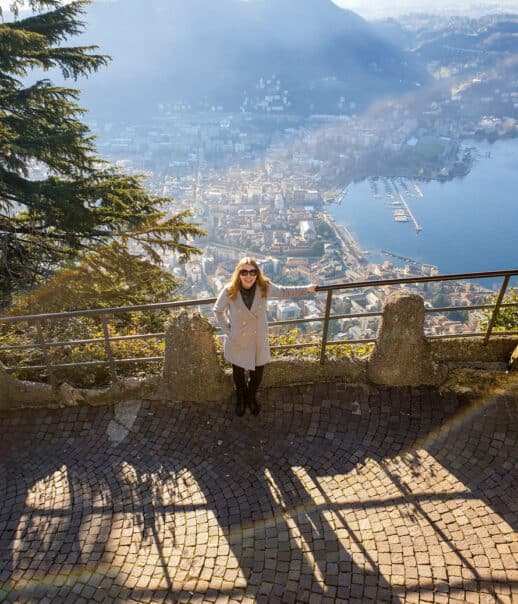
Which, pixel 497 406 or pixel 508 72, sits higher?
pixel 508 72

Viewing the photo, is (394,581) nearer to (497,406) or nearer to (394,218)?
(497,406)

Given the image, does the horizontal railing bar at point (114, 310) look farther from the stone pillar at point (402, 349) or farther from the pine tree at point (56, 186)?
the pine tree at point (56, 186)

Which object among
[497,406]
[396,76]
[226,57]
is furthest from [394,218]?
[226,57]

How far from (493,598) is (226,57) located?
103 metres

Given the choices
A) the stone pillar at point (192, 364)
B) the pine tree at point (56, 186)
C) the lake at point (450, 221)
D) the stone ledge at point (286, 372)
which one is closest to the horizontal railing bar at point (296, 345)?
the stone ledge at point (286, 372)

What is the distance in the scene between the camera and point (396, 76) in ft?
266

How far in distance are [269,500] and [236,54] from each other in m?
105

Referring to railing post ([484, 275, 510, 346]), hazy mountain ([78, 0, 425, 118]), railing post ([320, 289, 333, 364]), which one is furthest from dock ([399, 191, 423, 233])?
railing post ([320, 289, 333, 364])

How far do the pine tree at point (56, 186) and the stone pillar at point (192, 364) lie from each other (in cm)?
625

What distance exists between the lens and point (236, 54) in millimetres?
94375

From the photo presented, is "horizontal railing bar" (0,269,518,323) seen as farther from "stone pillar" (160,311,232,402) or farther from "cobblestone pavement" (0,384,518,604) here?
"cobblestone pavement" (0,384,518,604)

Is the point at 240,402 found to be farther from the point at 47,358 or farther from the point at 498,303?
the point at 498,303

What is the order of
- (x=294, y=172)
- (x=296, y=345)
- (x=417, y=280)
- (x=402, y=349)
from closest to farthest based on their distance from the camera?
(x=417, y=280) → (x=402, y=349) → (x=296, y=345) → (x=294, y=172)

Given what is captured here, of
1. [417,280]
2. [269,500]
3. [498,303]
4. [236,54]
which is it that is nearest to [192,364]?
[269,500]
